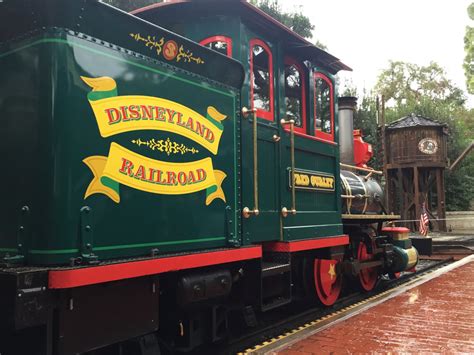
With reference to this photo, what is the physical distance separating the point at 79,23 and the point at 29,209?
4.16 feet

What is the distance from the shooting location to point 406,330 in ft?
16.1

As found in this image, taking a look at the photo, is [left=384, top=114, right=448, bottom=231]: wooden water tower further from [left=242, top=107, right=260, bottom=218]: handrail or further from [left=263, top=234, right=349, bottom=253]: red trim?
[left=242, top=107, right=260, bottom=218]: handrail

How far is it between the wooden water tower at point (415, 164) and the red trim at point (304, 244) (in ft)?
56.6

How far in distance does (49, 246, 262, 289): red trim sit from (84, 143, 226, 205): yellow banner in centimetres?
47

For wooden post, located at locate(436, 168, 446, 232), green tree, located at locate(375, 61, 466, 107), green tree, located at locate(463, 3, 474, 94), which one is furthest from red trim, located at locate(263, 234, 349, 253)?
green tree, located at locate(375, 61, 466, 107)

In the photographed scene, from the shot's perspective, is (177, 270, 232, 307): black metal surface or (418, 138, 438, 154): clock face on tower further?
(418, 138, 438, 154): clock face on tower

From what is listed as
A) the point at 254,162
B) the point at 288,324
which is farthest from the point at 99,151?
the point at 288,324

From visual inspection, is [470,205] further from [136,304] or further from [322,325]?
[136,304]

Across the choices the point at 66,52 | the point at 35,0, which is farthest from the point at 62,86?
the point at 35,0

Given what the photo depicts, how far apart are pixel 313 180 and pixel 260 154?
1197 millimetres

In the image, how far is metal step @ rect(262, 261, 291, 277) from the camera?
4666mm

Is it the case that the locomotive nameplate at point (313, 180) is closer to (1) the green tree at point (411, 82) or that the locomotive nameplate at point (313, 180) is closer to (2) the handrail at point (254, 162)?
(2) the handrail at point (254, 162)

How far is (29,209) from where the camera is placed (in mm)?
2949

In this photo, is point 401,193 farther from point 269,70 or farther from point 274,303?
point 274,303
